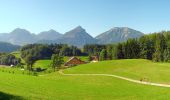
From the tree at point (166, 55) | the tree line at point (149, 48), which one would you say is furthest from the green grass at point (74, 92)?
the tree line at point (149, 48)

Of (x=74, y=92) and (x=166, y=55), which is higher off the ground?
(x=166, y=55)

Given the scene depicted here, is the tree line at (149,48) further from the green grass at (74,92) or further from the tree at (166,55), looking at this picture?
the green grass at (74,92)

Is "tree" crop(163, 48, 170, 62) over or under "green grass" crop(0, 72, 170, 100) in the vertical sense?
over

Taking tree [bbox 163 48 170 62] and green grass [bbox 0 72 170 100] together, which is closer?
green grass [bbox 0 72 170 100]

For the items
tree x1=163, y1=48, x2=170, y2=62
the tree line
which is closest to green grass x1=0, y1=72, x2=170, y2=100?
tree x1=163, y1=48, x2=170, y2=62

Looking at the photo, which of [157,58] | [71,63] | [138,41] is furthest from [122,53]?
[71,63]

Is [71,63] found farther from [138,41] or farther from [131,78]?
[131,78]

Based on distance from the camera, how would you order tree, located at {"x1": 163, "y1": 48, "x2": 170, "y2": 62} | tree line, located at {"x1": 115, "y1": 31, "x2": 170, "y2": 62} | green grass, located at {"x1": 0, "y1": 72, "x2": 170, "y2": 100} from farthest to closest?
tree line, located at {"x1": 115, "y1": 31, "x2": 170, "y2": 62}
tree, located at {"x1": 163, "y1": 48, "x2": 170, "y2": 62}
green grass, located at {"x1": 0, "y1": 72, "x2": 170, "y2": 100}

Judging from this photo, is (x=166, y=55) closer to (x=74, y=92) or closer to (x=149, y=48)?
(x=149, y=48)

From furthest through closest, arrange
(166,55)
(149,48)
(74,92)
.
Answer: (149,48) < (166,55) < (74,92)

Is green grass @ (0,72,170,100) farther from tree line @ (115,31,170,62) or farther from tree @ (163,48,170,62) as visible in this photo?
tree line @ (115,31,170,62)

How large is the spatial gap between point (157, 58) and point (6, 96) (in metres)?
125

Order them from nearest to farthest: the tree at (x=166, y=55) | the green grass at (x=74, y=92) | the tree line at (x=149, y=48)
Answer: the green grass at (x=74, y=92) → the tree at (x=166, y=55) → the tree line at (x=149, y=48)

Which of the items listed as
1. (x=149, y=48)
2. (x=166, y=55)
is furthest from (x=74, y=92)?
(x=149, y=48)
